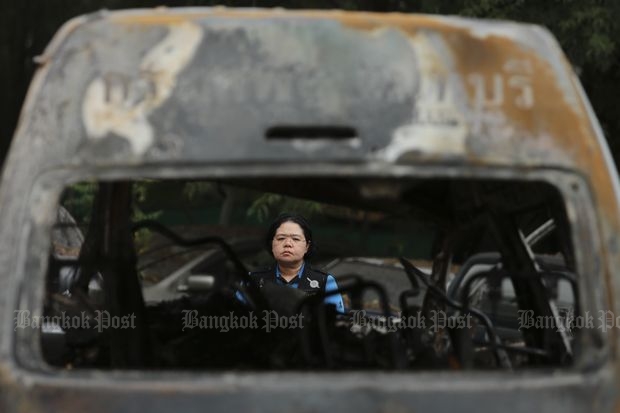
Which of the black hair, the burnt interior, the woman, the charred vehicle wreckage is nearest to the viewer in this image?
the charred vehicle wreckage

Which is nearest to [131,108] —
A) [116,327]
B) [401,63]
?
[401,63]

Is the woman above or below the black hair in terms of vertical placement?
below

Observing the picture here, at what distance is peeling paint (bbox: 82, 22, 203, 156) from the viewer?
311 cm

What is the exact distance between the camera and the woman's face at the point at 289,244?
6.01m

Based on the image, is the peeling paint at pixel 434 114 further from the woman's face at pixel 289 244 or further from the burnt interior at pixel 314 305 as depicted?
the woman's face at pixel 289 244

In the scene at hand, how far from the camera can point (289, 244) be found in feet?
19.8

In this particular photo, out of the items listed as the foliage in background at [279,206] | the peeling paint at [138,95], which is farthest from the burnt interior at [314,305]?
the foliage in background at [279,206]

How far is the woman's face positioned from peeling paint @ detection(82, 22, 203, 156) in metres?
2.88

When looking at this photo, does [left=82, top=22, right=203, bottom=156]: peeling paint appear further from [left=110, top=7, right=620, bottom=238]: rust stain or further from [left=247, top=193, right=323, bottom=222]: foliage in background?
[left=247, top=193, right=323, bottom=222]: foliage in background

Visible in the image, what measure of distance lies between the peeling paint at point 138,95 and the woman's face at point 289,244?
9.46ft

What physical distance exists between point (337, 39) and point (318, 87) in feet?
0.54

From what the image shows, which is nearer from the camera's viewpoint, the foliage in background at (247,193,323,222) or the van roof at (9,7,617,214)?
the van roof at (9,7,617,214)

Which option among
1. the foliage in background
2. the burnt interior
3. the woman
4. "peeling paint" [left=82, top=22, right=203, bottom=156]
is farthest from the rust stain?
the foliage in background

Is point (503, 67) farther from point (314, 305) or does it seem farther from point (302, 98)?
point (314, 305)
